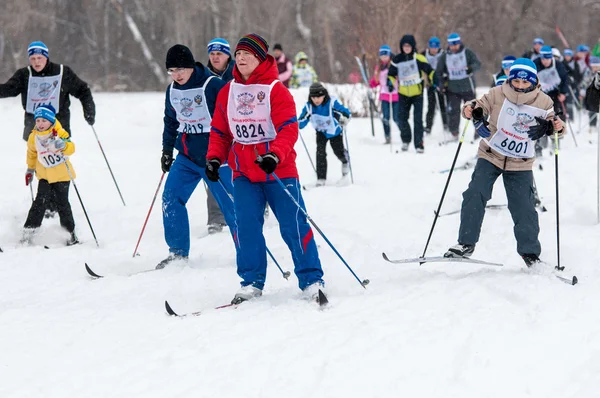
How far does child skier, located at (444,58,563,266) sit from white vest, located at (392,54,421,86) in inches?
303

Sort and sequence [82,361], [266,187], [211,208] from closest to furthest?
[82,361] < [266,187] < [211,208]

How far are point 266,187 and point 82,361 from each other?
5.34 ft

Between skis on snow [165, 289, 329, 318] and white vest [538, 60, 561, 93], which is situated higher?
white vest [538, 60, 561, 93]

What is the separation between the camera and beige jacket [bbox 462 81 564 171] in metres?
5.68

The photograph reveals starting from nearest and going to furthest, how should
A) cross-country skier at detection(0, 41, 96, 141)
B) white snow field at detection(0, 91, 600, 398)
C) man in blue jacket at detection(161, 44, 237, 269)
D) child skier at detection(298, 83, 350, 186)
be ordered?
white snow field at detection(0, 91, 600, 398)
man in blue jacket at detection(161, 44, 237, 269)
cross-country skier at detection(0, 41, 96, 141)
child skier at detection(298, 83, 350, 186)

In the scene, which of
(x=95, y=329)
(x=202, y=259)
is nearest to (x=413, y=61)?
(x=202, y=259)

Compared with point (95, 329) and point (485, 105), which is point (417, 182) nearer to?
point (485, 105)

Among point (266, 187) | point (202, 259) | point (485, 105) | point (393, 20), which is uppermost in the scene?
point (393, 20)

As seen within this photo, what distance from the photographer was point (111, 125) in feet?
57.7

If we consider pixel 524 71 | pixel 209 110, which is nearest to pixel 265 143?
pixel 209 110

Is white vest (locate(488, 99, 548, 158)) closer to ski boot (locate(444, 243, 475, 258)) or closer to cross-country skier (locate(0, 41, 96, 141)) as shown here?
ski boot (locate(444, 243, 475, 258))

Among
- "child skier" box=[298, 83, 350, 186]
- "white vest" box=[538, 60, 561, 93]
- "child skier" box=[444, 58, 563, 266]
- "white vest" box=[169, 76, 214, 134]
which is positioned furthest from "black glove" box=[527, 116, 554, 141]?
"white vest" box=[538, 60, 561, 93]

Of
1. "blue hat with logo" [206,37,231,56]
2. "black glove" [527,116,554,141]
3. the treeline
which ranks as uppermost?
the treeline

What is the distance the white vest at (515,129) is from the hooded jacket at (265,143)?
5.22 feet
